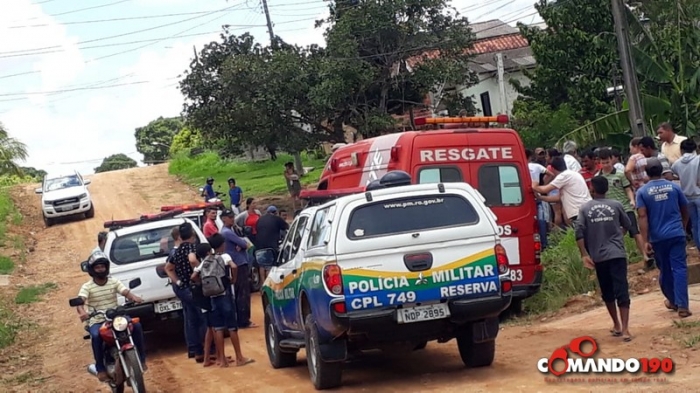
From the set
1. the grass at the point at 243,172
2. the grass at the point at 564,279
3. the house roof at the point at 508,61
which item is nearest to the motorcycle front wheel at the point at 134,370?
the grass at the point at 564,279

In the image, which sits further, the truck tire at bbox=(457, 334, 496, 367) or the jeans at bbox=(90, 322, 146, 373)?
the jeans at bbox=(90, 322, 146, 373)

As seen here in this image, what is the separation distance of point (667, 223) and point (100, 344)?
240 inches

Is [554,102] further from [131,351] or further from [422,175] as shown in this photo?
[131,351]

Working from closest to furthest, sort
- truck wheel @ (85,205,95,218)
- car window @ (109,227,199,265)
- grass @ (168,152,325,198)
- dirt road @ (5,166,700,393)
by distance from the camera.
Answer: dirt road @ (5,166,700,393) < car window @ (109,227,199,265) < truck wheel @ (85,205,95,218) < grass @ (168,152,325,198)

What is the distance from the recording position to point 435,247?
867 centimetres

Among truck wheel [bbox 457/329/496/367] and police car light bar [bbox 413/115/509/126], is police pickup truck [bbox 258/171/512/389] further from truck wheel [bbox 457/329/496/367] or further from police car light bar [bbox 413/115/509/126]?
police car light bar [bbox 413/115/509/126]

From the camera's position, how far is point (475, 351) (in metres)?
9.45

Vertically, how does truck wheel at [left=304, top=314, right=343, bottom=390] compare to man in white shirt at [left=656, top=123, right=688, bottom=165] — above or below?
below

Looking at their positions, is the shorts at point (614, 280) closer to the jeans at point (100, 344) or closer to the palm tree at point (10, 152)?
the jeans at point (100, 344)

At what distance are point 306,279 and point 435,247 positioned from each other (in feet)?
4.67

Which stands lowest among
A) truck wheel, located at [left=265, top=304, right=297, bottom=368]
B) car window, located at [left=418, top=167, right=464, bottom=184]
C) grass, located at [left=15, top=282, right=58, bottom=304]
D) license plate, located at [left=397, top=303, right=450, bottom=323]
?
grass, located at [left=15, top=282, right=58, bottom=304]

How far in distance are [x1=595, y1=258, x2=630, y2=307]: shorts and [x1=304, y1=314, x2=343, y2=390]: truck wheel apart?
2930 mm

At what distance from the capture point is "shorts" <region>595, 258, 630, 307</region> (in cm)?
978

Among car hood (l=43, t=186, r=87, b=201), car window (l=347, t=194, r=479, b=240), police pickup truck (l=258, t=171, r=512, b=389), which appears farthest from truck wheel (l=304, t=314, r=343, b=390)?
car hood (l=43, t=186, r=87, b=201)
